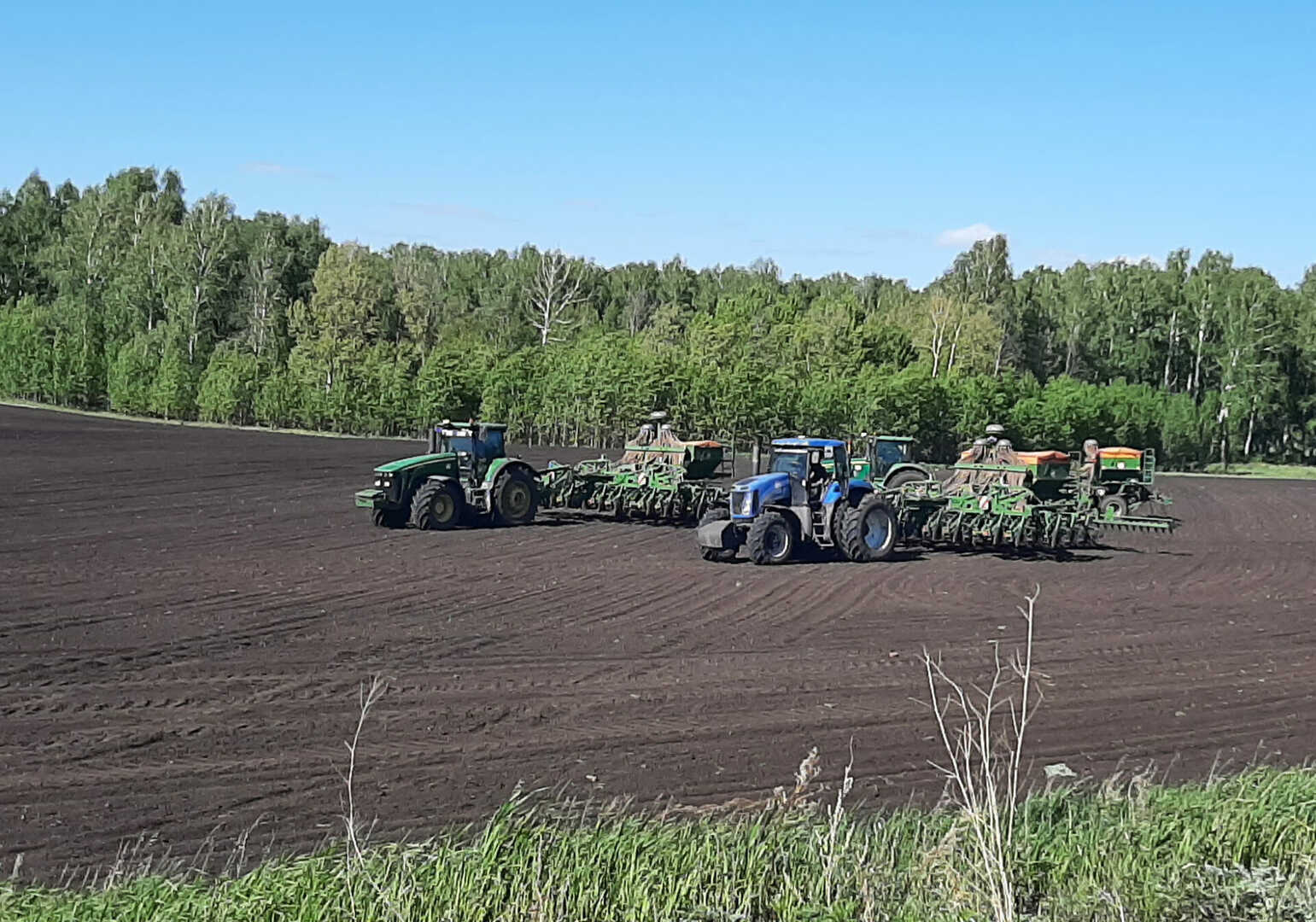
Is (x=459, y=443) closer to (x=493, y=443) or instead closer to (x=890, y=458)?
(x=493, y=443)

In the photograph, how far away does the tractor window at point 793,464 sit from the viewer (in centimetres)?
2188

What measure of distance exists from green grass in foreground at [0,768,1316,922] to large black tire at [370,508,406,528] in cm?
1780

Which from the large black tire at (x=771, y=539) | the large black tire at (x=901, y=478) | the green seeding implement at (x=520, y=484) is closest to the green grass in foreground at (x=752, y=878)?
the large black tire at (x=771, y=539)

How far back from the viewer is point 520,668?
1263cm

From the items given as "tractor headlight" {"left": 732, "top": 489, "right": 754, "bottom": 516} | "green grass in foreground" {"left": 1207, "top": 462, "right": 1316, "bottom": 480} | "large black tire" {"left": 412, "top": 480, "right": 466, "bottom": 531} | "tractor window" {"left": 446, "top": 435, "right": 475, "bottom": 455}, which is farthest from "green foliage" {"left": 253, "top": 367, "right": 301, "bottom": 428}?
"tractor headlight" {"left": 732, "top": 489, "right": 754, "bottom": 516}

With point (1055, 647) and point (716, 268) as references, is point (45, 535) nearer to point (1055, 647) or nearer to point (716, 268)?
point (1055, 647)

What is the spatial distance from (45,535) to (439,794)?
1509 centimetres

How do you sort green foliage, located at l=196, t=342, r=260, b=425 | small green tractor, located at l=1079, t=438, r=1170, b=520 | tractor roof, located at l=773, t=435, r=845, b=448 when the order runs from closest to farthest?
tractor roof, located at l=773, t=435, r=845, b=448 < small green tractor, located at l=1079, t=438, r=1170, b=520 < green foliage, located at l=196, t=342, r=260, b=425

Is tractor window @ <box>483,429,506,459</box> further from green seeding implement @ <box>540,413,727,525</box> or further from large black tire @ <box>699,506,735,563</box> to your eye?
large black tire @ <box>699,506,735,563</box>

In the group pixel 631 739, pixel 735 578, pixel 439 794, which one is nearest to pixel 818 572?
pixel 735 578

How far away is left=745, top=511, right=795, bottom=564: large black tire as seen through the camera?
2106cm

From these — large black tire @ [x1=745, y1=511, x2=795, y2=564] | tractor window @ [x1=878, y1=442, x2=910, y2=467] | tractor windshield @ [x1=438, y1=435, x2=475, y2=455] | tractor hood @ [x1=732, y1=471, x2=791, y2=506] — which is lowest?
large black tire @ [x1=745, y1=511, x2=795, y2=564]

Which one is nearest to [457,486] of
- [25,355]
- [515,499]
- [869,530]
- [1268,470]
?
[515,499]

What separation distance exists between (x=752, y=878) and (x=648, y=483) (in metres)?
21.3
